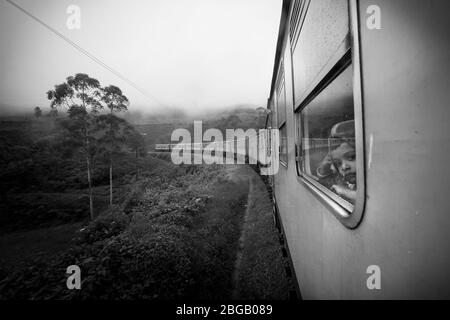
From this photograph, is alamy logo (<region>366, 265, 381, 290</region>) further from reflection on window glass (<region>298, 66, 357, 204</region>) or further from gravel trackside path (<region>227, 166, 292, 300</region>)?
gravel trackside path (<region>227, 166, 292, 300</region>)

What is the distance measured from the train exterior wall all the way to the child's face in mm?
397

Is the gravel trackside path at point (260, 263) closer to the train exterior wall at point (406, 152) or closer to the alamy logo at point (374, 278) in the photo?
the alamy logo at point (374, 278)

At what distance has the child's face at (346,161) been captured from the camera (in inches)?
52.5

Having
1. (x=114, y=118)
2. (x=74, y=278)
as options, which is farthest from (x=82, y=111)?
(x=74, y=278)

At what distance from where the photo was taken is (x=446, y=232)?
22.8 inches

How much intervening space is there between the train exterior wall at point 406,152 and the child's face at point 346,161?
40cm

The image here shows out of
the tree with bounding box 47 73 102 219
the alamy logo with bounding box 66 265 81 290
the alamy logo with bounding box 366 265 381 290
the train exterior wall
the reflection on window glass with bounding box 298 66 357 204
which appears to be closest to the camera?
the train exterior wall

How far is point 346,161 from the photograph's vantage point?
56.5 inches

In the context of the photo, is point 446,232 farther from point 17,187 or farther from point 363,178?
point 17,187

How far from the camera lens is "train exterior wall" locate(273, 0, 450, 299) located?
1.90 feet

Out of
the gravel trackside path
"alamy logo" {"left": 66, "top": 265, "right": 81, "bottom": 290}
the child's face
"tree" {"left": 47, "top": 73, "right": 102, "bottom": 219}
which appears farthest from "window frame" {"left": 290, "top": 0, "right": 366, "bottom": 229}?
"tree" {"left": 47, "top": 73, "right": 102, "bottom": 219}

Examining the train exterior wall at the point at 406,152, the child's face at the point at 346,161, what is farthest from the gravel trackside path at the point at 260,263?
the train exterior wall at the point at 406,152
